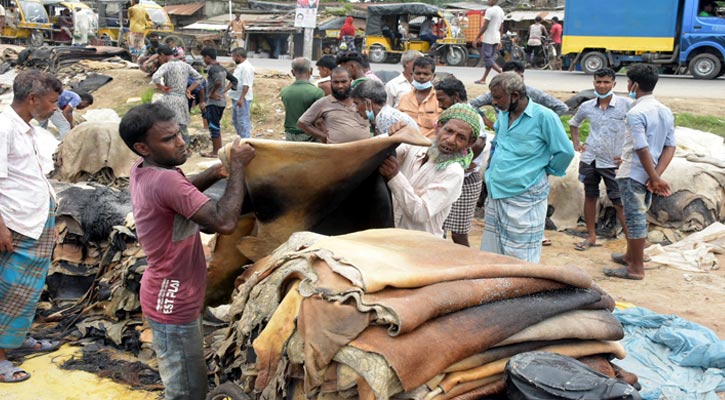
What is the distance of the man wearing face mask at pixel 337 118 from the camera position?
578 centimetres

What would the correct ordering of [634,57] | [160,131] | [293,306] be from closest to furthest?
[293,306]
[160,131]
[634,57]

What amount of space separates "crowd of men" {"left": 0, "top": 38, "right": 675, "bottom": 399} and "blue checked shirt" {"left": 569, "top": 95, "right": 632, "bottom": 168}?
0.01m

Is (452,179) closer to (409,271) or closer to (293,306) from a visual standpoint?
(409,271)

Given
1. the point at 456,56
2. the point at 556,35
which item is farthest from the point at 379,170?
the point at 556,35

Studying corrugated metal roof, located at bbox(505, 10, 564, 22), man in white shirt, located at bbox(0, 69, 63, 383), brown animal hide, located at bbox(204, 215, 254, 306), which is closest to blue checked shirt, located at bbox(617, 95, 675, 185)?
brown animal hide, located at bbox(204, 215, 254, 306)

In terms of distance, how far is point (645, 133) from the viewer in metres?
5.46

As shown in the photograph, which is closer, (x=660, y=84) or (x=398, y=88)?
(x=398, y=88)

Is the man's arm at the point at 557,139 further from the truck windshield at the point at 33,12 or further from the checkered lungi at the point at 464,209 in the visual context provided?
the truck windshield at the point at 33,12

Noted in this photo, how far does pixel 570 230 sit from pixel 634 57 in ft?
35.5

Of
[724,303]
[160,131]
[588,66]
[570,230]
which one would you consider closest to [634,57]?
[588,66]

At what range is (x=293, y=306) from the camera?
7.67 feet

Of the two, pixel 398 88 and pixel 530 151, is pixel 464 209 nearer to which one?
pixel 530 151

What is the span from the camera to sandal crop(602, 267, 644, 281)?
19.6 ft

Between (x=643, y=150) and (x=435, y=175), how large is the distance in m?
2.63
